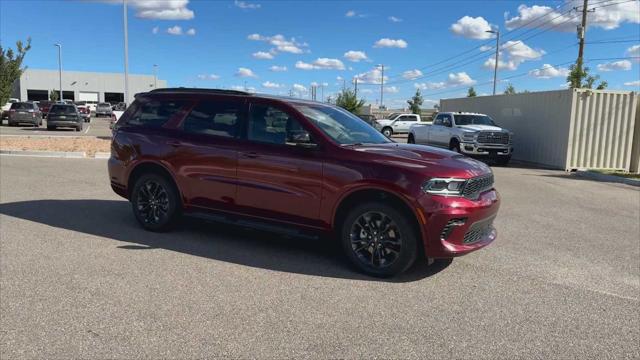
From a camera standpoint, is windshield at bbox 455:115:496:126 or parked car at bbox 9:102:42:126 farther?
parked car at bbox 9:102:42:126

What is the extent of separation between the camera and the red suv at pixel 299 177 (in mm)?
5156

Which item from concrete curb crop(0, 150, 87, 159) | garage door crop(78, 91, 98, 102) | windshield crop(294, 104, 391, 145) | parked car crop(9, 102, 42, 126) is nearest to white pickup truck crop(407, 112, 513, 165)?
concrete curb crop(0, 150, 87, 159)

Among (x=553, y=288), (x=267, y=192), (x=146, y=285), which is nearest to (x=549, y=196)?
(x=553, y=288)

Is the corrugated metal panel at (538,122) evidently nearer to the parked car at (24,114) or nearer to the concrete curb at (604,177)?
the concrete curb at (604,177)

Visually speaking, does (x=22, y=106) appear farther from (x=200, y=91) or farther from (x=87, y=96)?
(x=87, y=96)

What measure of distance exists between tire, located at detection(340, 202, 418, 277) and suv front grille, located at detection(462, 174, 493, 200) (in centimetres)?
65

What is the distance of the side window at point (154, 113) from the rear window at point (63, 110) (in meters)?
26.9

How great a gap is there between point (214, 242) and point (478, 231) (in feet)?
10.3

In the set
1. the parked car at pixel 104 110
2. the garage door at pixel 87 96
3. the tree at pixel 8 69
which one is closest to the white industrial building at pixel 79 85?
the garage door at pixel 87 96

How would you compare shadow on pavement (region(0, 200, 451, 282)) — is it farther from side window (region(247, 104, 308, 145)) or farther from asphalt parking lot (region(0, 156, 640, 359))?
side window (region(247, 104, 308, 145))

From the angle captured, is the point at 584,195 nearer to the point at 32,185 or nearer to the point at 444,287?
the point at 444,287

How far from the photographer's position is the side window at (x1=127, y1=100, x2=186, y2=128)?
6.90 meters

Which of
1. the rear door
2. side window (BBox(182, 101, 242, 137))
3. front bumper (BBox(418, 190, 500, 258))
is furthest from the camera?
side window (BBox(182, 101, 242, 137))

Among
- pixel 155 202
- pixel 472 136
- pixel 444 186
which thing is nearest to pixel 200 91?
pixel 155 202
